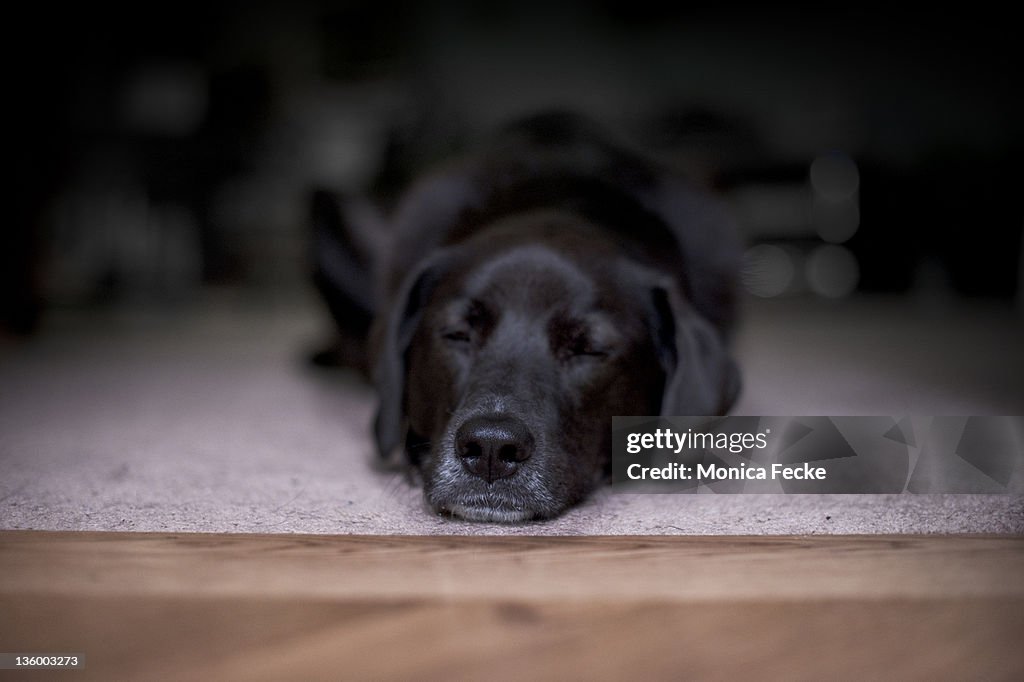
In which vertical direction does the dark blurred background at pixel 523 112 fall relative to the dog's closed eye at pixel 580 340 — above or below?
above

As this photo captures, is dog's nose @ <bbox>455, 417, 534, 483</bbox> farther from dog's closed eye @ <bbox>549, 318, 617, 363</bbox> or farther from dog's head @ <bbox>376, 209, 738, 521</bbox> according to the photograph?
dog's closed eye @ <bbox>549, 318, 617, 363</bbox>

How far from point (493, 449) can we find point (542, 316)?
0.81ft

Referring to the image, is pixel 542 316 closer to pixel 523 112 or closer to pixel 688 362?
pixel 688 362

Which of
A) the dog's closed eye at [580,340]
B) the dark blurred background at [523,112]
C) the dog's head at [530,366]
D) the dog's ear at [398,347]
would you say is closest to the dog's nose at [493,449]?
the dog's head at [530,366]

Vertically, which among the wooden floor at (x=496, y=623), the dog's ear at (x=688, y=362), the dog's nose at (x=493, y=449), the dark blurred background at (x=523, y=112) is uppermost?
the dark blurred background at (x=523, y=112)

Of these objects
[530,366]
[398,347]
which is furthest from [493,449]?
[398,347]

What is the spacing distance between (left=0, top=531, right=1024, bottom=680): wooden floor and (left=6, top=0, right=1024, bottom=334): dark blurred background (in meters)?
0.73

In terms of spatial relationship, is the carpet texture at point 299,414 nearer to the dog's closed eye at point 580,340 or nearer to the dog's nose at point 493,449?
the dog's nose at point 493,449

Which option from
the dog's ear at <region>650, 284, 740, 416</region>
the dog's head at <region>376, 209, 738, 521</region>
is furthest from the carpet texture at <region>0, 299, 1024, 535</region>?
the dog's ear at <region>650, 284, 740, 416</region>

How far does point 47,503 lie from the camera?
967 mm

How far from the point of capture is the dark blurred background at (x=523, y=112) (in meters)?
1.23

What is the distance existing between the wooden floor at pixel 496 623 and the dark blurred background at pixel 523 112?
0.73 m

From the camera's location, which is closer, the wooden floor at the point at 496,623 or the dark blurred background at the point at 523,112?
the wooden floor at the point at 496,623

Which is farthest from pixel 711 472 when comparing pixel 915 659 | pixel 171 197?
pixel 171 197
